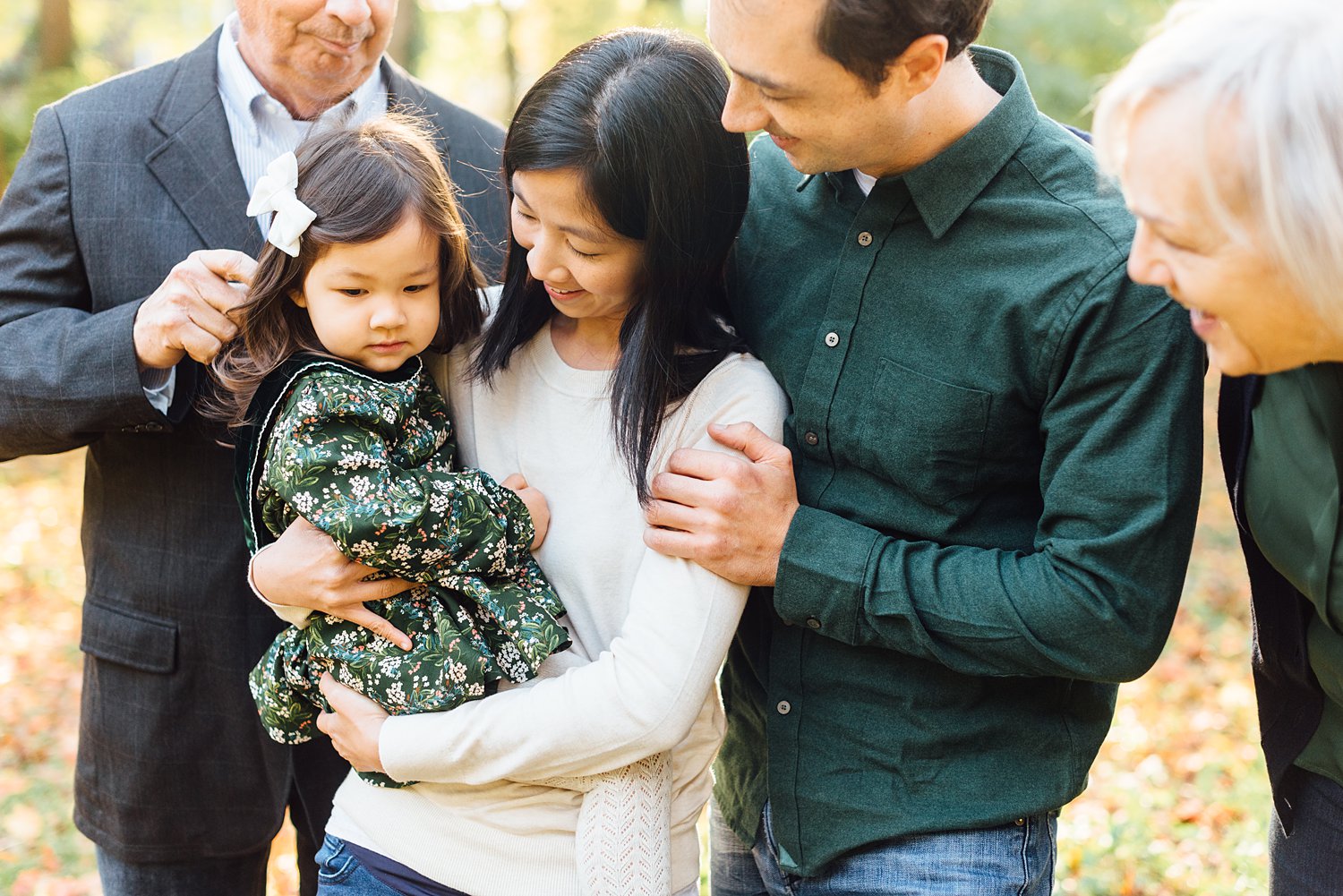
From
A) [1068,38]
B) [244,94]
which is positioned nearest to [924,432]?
[244,94]

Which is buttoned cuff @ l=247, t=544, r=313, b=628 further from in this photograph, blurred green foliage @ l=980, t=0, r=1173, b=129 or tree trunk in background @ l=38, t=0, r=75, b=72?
tree trunk in background @ l=38, t=0, r=75, b=72

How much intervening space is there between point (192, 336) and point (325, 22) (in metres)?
0.78

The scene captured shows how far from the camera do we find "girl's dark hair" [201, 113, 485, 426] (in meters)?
2.05

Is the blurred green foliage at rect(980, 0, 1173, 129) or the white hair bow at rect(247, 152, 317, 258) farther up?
the white hair bow at rect(247, 152, 317, 258)

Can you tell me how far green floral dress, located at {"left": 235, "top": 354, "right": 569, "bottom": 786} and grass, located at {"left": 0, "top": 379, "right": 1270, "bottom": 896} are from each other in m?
2.71

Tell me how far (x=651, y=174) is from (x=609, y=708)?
846mm

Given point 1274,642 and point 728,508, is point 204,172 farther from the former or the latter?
point 1274,642

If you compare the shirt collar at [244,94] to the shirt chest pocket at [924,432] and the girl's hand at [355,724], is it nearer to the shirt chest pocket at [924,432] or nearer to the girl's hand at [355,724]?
the girl's hand at [355,724]

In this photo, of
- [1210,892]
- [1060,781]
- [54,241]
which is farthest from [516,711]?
[1210,892]

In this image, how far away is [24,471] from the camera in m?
9.24

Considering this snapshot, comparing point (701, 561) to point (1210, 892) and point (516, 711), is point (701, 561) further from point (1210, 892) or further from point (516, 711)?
point (1210, 892)

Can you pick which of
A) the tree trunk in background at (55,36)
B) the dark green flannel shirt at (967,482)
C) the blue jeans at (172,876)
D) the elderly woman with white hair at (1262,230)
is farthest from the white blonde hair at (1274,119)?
the tree trunk in background at (55,36)

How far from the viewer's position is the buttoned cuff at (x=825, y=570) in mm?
1933

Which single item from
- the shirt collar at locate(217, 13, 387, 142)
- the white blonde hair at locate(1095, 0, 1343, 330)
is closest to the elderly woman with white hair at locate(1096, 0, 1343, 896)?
the white blonde hair at locate(1095, 0, 1343, 330)
